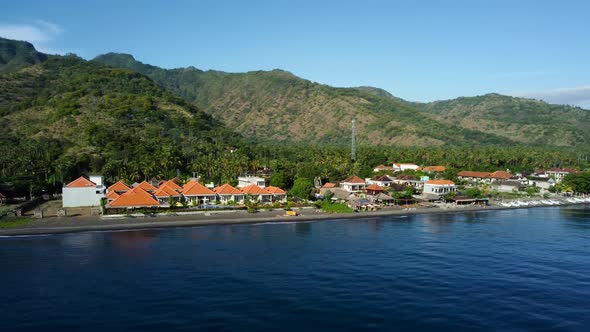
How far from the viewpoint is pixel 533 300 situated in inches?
1169

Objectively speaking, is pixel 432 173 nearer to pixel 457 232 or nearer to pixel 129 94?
pixel 457 232

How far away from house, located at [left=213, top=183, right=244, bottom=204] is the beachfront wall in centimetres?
1647

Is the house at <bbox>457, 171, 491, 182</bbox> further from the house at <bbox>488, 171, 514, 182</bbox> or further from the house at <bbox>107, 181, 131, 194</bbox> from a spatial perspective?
the house at <bbox>107, 181, 131, 194</bbox>

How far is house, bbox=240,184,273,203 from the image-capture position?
68781 millimetres

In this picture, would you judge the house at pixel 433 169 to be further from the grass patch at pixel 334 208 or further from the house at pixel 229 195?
the house at pixel 229 195

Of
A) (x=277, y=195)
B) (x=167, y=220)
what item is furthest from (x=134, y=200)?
(x=277, y=195)

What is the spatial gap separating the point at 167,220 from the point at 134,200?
19.3 feet

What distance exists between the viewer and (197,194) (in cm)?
6644

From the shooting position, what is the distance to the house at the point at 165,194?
6392 centimetres

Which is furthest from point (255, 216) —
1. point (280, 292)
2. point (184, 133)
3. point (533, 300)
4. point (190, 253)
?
point (184, 133)

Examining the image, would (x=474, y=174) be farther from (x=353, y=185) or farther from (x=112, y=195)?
(x=112, y=195)

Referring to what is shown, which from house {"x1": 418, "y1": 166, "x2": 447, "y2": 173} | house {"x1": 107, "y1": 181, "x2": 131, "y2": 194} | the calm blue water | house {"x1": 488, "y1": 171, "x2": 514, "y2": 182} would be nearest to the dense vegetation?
house {"x1": 418, "y1": 166, "x2": 447, "y2": 173}

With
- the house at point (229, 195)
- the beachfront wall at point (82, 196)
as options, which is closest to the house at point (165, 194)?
the house at point (229, 195)

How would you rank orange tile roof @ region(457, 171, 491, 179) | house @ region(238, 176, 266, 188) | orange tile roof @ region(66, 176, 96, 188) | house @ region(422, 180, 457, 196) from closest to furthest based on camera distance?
orange tile roof @ region(66, 176, 96, 188), house @ region(238, 176, 266, 188), house @ region(422, 180, 457, 196), orange tile roof @ region(457, 171, 491, 179)
